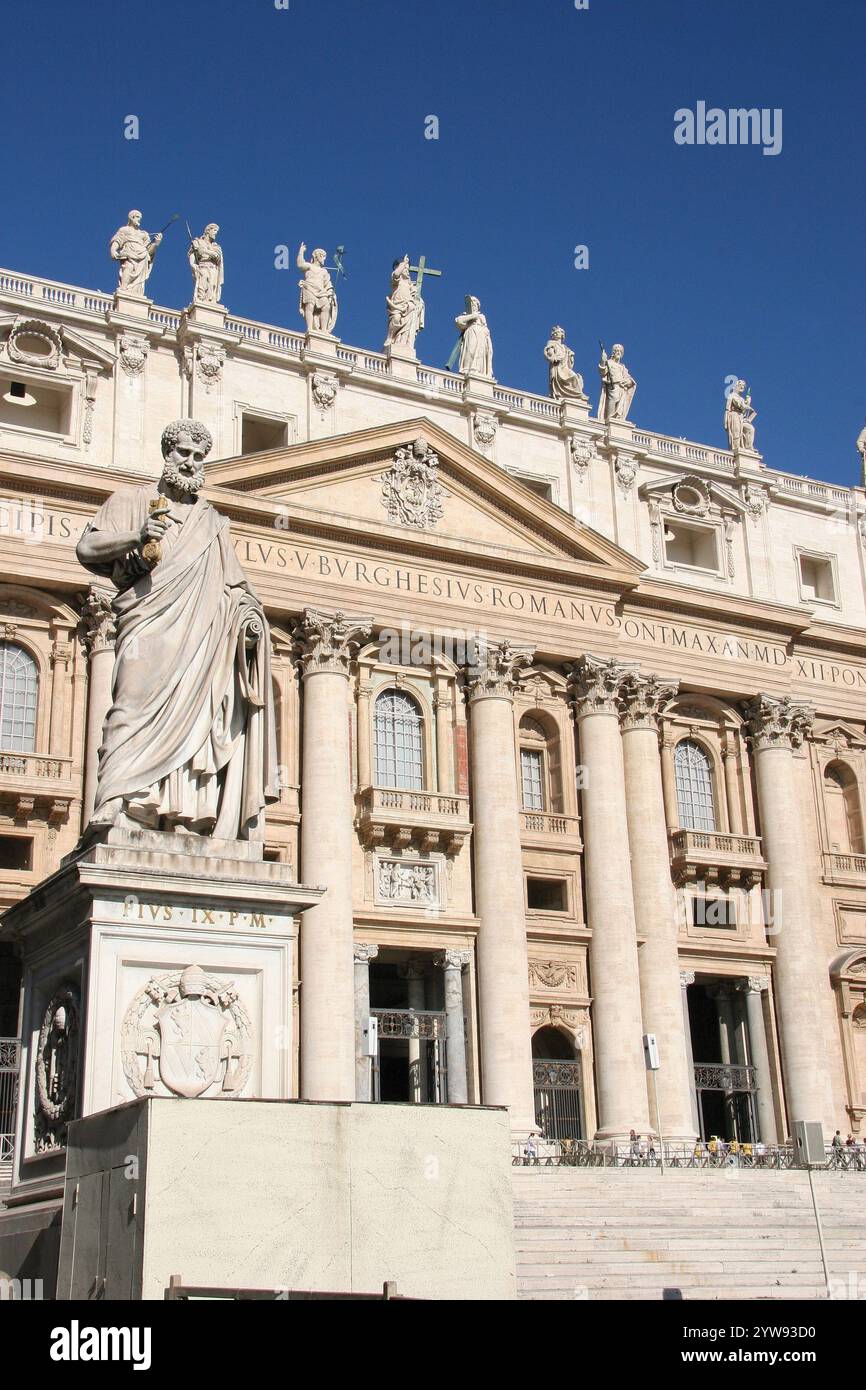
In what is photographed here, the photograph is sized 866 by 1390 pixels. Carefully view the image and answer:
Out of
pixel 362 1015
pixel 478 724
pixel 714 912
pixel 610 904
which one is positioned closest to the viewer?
pixel 362 1015

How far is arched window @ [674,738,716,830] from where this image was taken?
3847cm

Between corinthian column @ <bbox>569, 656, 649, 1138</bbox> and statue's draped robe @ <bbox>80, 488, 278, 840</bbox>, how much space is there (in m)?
24.9

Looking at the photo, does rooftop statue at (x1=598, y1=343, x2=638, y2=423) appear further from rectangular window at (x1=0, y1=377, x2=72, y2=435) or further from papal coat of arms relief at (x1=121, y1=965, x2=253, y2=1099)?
papal coat of arms relief at (x1=121, y1=965, x2=253, y2=1099)

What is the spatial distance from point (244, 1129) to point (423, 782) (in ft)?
89.5

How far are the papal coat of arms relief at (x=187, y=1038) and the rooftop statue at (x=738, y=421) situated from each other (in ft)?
117

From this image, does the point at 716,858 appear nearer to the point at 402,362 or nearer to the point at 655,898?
the point at 655,898

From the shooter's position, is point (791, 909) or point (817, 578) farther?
point (817, 578)

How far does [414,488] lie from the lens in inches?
1415

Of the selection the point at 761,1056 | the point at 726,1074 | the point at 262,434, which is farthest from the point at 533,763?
the point at 262,434

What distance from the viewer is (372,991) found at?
118ft

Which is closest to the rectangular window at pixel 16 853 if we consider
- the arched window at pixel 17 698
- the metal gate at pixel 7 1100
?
the arched window at pixel 17 698

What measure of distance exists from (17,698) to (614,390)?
17.7m

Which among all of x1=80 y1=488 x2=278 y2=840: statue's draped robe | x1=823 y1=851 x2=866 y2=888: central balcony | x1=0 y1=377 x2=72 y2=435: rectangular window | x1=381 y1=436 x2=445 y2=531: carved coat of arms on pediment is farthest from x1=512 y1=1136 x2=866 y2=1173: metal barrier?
x1=80 y1=488 x2=278 y2=840: statue's draped robe
